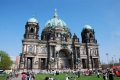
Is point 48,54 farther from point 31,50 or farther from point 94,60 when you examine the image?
Answer: point 94,60

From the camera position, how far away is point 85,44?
175 ft

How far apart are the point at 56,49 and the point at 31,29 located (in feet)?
42.2

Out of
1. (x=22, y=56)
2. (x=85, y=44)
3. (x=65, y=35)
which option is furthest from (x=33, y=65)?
(x=85, y=44)

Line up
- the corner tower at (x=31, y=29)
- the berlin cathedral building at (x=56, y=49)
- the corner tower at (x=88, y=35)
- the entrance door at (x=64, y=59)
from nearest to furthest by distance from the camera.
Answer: the berlin cathedral building at (x=56, y=49) < the corner tower at (x=31, y=29) < the entrance door at (x=64, y=59) < the corner tower at (x=88, y=35)

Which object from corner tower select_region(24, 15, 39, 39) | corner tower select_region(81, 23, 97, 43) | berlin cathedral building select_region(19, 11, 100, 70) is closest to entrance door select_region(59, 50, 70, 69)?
berlin cathedral building select_region(19, 11, 100, 70)

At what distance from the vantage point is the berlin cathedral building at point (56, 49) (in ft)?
144

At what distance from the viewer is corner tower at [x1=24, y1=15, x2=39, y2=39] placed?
46.4 m

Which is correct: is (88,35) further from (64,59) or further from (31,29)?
(31,29)

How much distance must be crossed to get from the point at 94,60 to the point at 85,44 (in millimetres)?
8279

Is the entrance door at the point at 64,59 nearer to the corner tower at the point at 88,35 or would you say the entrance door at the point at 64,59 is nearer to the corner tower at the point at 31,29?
the corner tower at the point at 88,35

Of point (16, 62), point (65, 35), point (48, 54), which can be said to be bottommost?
point (16, 62)

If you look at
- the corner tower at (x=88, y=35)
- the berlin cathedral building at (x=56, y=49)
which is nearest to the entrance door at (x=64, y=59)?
the berlin cathedral building at (x=56, y=49)

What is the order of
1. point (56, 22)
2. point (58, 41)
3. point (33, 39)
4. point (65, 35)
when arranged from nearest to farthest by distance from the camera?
point (33, 39)
point (58, 41)
point (65, 35)
point (56, 22)

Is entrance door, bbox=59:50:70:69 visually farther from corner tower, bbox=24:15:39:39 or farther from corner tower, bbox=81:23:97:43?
corner tower, bbox=24:15:39:39
